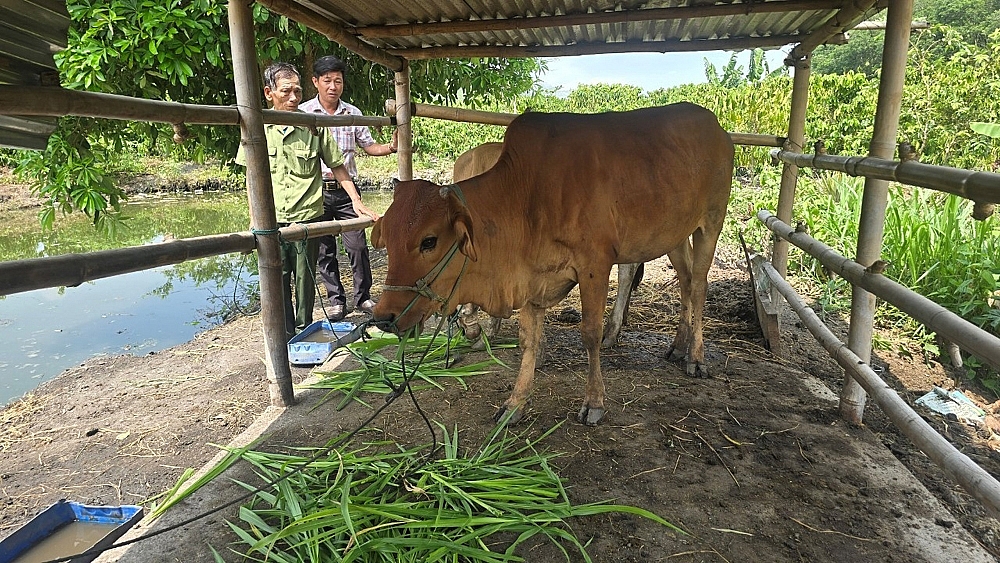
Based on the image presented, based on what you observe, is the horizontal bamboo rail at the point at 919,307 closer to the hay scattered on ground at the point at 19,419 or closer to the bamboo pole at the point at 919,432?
the bamboo pole at the point at 919,432

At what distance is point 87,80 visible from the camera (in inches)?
208

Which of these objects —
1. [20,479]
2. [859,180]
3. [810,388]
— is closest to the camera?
[20,479]

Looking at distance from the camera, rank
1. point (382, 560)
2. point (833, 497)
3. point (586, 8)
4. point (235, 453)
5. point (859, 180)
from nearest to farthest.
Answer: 1. point (382, 560)
2. point (833, 497)
3. point (235, 453)
4. point (586, 8)
5. point (859, 180)

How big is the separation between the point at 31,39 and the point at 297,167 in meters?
2.66

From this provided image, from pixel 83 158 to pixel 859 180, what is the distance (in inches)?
351

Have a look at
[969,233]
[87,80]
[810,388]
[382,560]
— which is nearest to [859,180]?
[969,233]

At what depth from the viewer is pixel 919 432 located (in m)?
2.34

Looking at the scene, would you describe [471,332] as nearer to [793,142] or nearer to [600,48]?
[600,48]

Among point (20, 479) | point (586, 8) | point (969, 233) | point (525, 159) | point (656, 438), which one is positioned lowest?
point (20, 479)

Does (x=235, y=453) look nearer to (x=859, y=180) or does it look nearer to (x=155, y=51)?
(x=155, y=51)

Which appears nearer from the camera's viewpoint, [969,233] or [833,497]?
[833,497]

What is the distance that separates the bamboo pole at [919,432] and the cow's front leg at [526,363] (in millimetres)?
1653

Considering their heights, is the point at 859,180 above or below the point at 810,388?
above

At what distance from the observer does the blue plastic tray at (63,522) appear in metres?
2.26
